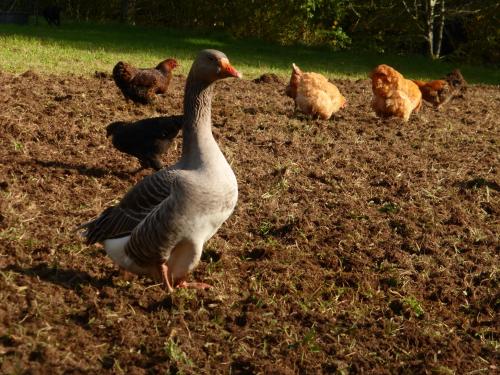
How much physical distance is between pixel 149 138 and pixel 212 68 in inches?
90.5

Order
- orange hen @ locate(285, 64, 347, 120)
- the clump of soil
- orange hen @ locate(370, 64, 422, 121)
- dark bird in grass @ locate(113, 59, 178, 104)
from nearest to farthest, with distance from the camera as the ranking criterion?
dark bird in grass @ locate(113, 59, 178, 104) → orange hen @ locate(285, 64, 347, 120) → orange hen @ locate(370, 64, 422, 121) → the clump of soil

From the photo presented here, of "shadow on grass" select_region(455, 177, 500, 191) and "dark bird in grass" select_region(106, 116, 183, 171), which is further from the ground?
"dark bird in grass" select_region(106, 116, 183, 171)

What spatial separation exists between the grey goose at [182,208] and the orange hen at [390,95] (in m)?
5.60

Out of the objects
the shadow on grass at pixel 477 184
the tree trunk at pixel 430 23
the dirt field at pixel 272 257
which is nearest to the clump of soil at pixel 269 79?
the dirt field at pixel 272 257

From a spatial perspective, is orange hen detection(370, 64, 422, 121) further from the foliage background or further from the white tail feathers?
the foliage background

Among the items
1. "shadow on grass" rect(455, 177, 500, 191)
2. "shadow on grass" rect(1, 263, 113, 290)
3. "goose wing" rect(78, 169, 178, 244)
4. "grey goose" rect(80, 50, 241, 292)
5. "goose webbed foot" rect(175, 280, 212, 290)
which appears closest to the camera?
"grey goose" rect(80, 50, 241, 292)

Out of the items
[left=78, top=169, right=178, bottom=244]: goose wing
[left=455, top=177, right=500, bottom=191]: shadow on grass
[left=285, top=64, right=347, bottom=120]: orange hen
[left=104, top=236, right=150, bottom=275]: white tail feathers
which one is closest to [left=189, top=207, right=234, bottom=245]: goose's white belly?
[left=78, top=169, right=178, bottom=244]: goose wing

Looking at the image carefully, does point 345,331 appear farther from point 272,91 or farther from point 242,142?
point 272,91

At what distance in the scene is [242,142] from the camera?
328 inches

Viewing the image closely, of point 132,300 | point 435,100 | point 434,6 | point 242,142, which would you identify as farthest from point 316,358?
point 434,6

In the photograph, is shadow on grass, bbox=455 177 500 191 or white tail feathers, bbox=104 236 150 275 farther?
shadow on grass, bbox=455 177 500 191

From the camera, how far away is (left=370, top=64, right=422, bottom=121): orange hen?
9.85 m

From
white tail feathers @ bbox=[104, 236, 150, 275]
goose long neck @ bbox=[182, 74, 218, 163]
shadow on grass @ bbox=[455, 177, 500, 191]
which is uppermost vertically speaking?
goose long neck @ bbox=[182, 74, 218, 163]

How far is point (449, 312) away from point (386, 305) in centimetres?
42
